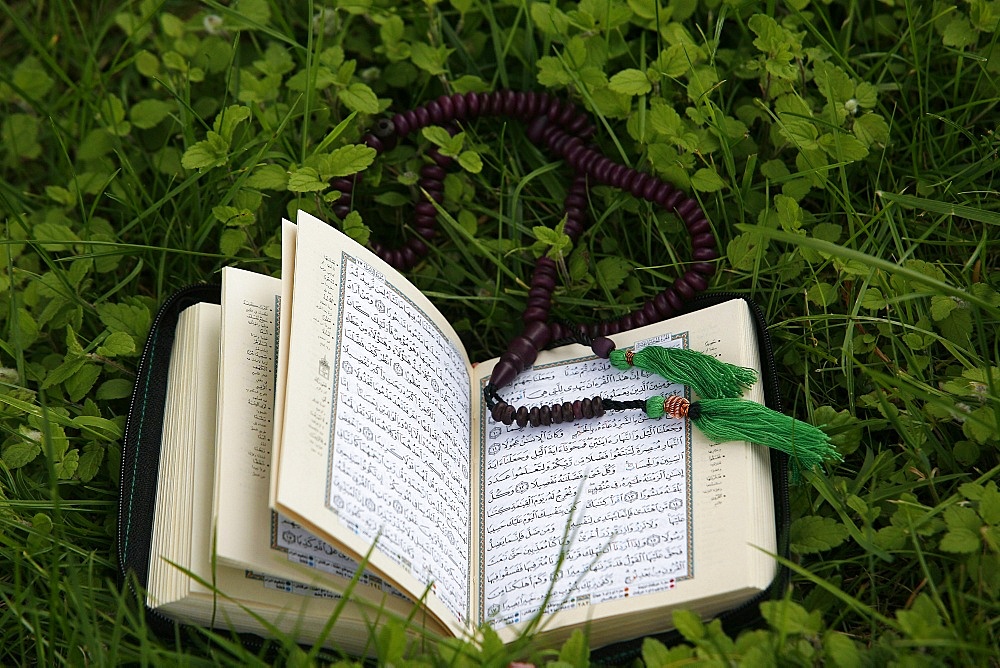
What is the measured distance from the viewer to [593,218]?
2.35 meters

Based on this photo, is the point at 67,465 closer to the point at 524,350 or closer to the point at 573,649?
the point at 524,350

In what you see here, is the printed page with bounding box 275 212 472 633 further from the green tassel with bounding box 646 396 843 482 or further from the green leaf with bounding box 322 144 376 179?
the green tassel with bounding box 646 396 843 482

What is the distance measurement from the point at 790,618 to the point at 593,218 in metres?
1.11

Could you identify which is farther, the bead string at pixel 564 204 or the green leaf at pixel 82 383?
the green leaf at pixel 82 383

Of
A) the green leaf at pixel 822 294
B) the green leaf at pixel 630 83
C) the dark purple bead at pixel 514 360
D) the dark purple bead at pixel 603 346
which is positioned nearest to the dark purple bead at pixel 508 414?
the dark purple bead at pixel 514 360

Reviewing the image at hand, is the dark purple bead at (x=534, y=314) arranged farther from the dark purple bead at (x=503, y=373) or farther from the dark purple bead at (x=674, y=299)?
the dark purple bead at (x=674, y=299)

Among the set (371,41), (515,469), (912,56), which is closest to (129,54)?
(371,41)

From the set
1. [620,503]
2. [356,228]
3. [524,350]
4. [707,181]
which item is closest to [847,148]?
[707,181]

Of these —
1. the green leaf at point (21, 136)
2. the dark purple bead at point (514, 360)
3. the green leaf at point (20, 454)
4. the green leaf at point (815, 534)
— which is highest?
the green leaf at point (21, 136)

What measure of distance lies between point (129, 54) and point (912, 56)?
2.12 metres

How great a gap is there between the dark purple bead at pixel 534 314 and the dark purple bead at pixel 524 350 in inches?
4.0

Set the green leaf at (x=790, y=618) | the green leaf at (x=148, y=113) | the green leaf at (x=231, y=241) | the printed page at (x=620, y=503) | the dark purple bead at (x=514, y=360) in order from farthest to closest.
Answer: the green leaf at (x=148, y=113) < the green leaf at (x=231, y=241) < the dark purple bead at (x=514, y=360) < the printed page at (x=620, y=503) < the green leaf at (x=790, y=618)

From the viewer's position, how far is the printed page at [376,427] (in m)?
1.57

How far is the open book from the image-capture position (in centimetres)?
162
